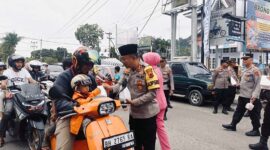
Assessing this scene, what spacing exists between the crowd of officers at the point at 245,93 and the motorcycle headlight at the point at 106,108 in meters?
3.37

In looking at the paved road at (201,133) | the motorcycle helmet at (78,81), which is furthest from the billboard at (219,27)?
the motorcycle helmet at (78,81)

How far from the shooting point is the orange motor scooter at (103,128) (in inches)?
90.0

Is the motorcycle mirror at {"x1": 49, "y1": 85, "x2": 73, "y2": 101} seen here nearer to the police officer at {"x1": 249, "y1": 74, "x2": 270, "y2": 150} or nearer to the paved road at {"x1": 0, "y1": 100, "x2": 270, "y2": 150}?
the paved road at {"x1": 0, "y1": 100, "x2": 270, "y2": 150}

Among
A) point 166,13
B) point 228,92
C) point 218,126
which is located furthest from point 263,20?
point 218,126

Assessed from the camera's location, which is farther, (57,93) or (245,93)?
(245,93)

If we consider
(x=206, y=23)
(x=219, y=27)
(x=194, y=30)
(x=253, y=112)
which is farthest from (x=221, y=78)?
(x=194, y=30)

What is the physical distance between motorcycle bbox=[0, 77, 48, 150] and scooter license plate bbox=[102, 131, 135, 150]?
2.07m

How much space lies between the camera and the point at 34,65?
19.3 feet

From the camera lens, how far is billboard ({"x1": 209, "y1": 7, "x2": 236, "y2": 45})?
15.5 metres

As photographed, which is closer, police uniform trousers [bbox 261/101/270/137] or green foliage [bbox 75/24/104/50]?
police uniform trousers [bbox 261/101/270/137]

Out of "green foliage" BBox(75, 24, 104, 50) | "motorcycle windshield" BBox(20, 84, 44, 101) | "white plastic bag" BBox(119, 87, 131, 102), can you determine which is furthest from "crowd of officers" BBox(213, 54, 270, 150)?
"green foliage" BBox(75, 24, 104, 50)

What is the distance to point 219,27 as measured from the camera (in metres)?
15.7

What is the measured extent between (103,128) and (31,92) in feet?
8.03

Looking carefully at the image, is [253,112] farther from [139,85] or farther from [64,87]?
[64,87]
